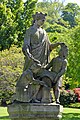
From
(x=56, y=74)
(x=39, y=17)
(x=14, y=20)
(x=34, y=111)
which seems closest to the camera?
(x=34, y=111)

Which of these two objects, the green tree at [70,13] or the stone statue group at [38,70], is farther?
the green tree at [70,13]

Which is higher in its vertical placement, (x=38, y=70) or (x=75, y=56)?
(x=75, y=56)

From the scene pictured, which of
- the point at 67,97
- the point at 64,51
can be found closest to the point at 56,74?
the point at 64,51

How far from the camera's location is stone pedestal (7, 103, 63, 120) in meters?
9.05

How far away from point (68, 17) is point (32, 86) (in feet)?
231

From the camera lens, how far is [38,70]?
938 cm

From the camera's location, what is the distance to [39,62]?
938 centimetres

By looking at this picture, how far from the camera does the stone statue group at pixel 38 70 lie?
9.23 m

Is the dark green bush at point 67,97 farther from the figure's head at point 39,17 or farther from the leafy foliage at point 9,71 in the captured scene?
the figure's head at point 39,17

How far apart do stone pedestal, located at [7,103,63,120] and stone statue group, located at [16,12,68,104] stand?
6.0 inches

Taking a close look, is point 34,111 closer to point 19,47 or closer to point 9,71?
point 9,71

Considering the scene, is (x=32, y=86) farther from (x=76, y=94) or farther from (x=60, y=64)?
Answer: (x=76, y=94)

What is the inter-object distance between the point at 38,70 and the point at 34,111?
1.00m

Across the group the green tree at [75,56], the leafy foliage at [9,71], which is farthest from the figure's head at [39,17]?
the green tree at [75,56]
